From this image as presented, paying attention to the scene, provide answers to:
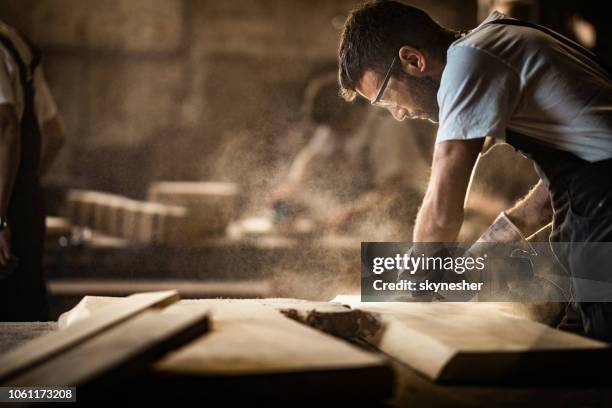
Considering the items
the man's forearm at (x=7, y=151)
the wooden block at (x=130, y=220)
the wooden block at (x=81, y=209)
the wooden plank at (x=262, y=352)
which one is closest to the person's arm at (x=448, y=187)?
the wooden plank at (x=262, y=352)

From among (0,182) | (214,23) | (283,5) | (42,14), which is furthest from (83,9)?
(0,182)

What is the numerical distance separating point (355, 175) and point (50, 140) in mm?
3713

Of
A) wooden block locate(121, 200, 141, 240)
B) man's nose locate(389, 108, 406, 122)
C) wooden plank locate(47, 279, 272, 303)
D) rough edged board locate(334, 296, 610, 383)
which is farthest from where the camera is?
wooden block locate(121, 200, 141, 240)

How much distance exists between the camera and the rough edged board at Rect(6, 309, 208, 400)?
101cm

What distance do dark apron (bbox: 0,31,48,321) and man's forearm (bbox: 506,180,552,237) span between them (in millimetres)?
2174

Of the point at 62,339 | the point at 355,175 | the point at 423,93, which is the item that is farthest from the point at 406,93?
the point at 355,175

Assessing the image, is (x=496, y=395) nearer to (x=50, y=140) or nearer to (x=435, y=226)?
(x=435, y=226)

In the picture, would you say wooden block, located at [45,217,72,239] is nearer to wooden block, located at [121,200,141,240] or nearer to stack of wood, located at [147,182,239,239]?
wooden block, located at [121,200,141,240]

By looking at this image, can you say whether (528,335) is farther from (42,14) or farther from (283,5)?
(42,14)

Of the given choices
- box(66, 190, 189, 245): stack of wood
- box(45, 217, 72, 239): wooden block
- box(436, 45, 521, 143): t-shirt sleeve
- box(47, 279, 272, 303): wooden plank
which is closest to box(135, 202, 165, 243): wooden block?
box(66, 190, 189, 245): stack of wood

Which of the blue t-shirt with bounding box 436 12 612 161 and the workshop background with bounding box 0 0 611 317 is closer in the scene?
the blue t-shirt with bounding box 436 12 612 161

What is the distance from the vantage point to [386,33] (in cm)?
204

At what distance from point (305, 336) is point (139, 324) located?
1.02ft

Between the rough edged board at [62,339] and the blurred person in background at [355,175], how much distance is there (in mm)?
3478
